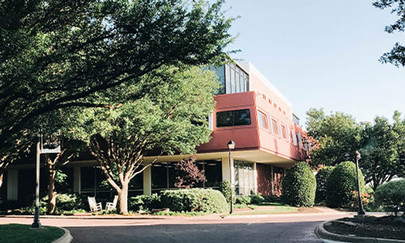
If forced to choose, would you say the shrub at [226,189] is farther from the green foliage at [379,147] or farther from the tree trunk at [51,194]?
the green foliage at [379,147]

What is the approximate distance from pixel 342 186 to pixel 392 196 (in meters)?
14.7

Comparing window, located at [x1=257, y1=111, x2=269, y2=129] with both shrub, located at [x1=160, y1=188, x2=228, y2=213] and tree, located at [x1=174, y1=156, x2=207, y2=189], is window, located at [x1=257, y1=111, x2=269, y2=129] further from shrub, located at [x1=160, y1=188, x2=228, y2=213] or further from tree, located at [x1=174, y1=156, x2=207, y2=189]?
shrub, located at [x1=160, y1=188, x2=228, y2=213]

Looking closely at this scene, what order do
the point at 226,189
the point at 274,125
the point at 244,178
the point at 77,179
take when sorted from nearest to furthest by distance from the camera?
the point at 226,189 → the point at 244,178 → the point at 274,125 → the point at 77,179

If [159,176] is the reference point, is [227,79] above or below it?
above

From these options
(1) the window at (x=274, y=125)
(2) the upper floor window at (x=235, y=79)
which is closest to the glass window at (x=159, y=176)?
(2) the upper floor window at (x=235, y=79)

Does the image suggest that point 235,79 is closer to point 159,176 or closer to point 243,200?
point 159,176

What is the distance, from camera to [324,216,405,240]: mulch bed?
416 inches

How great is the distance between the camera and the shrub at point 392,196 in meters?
12.9

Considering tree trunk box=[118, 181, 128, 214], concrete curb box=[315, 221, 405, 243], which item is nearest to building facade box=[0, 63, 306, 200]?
tree trunk box=[118, 181, 128, 214]

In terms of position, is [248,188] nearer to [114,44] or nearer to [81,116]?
[81,116]

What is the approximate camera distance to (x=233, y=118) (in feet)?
85.6

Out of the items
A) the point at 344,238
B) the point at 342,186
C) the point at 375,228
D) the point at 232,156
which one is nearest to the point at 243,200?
the point at 232,156

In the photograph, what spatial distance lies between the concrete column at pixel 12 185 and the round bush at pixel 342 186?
81.9 feet

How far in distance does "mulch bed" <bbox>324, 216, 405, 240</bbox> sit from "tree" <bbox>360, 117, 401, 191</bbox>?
2489cm
